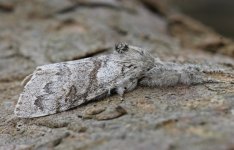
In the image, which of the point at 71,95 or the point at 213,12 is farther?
the point at 213,12

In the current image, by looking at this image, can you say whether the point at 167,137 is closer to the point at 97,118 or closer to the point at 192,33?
the point at 97,118

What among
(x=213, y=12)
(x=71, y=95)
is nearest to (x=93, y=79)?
(x=71, y=95)

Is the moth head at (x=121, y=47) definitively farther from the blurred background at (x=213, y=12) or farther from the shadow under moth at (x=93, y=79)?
the blurred background at (x=213, y=12)

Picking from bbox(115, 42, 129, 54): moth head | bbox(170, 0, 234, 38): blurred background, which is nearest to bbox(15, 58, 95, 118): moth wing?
bbox(115, 42, 129, 54): moth head

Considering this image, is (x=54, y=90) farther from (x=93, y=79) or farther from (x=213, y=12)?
(x=213, y=12)

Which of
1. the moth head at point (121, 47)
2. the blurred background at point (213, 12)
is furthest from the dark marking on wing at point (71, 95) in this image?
the blurred background at point (213, 12)

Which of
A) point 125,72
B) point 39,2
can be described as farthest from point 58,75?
point 39,2
